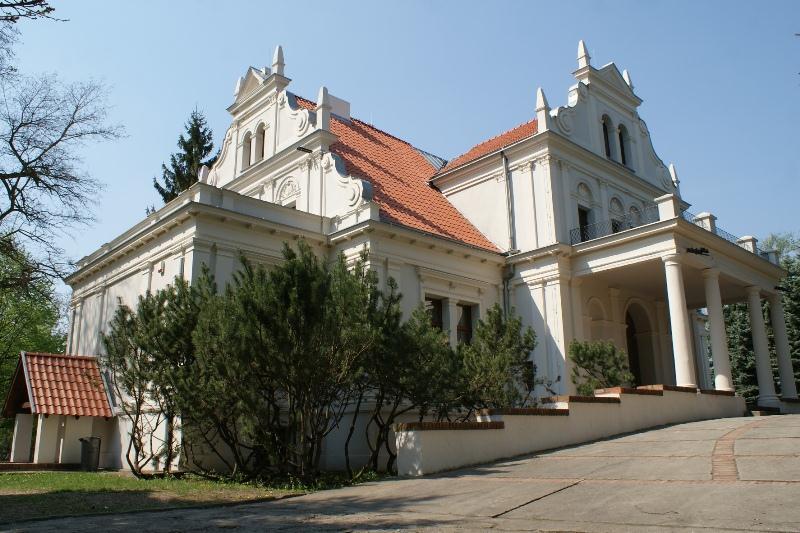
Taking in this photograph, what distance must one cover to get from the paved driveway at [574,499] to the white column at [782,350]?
12298 mm

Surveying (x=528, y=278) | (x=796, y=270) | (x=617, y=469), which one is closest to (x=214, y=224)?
(x=528, y=278)

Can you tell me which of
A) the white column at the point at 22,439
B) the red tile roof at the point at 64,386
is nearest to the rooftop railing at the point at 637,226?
the red tile roof at the point at 64,386

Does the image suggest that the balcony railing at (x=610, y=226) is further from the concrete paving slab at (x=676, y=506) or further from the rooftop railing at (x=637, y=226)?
the concrete paving slab at (x=676, y=506)

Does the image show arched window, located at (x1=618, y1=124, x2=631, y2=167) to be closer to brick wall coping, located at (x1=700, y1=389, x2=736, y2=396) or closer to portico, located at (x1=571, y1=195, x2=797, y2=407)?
portico, located at (x1=571, y1=195, x2=797, y2=407)

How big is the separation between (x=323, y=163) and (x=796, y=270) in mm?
28696

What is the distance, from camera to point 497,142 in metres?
25.9

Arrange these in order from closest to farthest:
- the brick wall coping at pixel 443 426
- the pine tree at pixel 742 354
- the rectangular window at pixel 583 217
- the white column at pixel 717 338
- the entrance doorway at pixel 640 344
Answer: the brick wall coping at pixel 443 426, the white column at pixel 717 338, the rectangular window at pixel 583 217, the entrance doorway at pixel 640 344, the pine tree at pixel 742 354

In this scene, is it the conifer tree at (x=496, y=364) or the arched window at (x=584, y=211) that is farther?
the arched window at (x=584, y=211)

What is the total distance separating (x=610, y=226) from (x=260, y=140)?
13423 millimetres

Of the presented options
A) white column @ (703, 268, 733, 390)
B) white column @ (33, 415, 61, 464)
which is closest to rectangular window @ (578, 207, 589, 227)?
white column @ (703, 268, 733, 390)

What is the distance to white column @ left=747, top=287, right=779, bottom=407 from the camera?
68.6ft

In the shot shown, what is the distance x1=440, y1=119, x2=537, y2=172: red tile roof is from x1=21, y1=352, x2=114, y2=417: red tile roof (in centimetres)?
1458

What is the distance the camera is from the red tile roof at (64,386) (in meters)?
18.2

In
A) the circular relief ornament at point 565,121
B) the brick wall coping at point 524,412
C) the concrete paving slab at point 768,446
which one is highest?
the circular relief ornament at point 565,121
